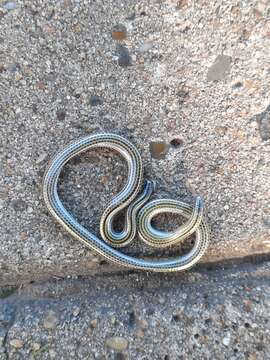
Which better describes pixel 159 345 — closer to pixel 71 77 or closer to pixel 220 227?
pixel 220 227

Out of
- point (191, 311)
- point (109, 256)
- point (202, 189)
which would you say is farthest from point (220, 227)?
point (109, 256)

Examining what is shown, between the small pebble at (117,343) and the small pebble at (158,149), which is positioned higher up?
the small pebble at (158,149)

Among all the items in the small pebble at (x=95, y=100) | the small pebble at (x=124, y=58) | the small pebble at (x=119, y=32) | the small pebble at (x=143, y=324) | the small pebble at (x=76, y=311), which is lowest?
the small pebble at (x=143, y=324)

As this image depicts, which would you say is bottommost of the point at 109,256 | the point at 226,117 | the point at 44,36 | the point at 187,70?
the point at 109,256

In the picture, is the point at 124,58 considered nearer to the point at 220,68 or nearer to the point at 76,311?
the point at 220,68

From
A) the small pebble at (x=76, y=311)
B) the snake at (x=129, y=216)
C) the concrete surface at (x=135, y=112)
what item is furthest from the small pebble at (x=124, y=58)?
the small pebble at (x=76, y=311)

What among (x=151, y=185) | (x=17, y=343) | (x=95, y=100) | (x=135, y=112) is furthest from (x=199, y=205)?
(x=17, y=343)

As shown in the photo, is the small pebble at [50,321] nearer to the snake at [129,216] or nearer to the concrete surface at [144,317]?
the concrete surface at [144,317]

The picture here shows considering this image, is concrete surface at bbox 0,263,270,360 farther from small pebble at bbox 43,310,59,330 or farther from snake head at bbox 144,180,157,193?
snake head at bbox 144,180,157,193
